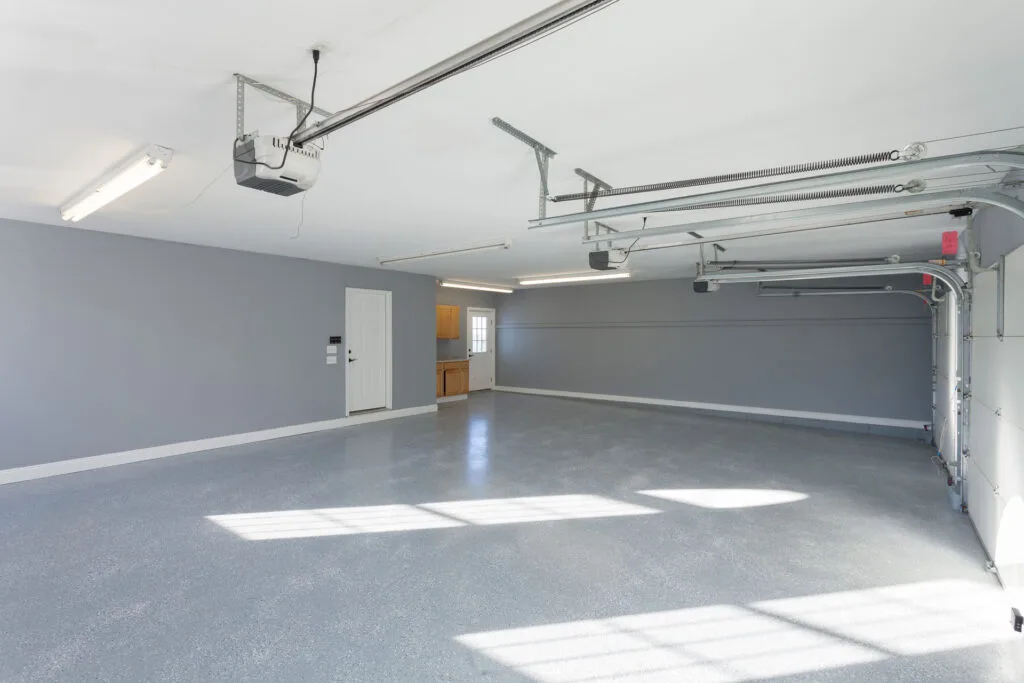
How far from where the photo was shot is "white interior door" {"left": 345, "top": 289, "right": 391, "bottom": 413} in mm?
7473

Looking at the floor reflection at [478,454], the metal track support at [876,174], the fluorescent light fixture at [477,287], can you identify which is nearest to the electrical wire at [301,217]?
the metal track support at [876,174]

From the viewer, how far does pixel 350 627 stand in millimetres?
2299

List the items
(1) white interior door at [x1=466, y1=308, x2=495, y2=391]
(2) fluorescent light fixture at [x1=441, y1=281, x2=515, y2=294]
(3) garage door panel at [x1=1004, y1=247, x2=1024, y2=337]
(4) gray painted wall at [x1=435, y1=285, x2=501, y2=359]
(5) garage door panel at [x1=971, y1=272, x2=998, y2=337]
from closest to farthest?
(3) garage door panel at [x1=1004, y1=247, x2=1024, y2=337], (5) garage door panel at [x1=971, y1=272, x2=998, y2=337], (2) fluorescent light fixture at [x1=441, y1=281, x2=515, y2=294], (4) gray painted wall at [x1=435, y1=285, x2=501, y2=359], (1) white interior door at [x1=466, y1=308, x2=495, y2=391]

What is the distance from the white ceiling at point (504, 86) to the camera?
5.29 feet

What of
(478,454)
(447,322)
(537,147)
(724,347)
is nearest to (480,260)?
(478,454)

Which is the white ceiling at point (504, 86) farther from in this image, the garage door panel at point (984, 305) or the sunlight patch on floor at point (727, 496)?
the sunlight patch on floor at point (727, 496)

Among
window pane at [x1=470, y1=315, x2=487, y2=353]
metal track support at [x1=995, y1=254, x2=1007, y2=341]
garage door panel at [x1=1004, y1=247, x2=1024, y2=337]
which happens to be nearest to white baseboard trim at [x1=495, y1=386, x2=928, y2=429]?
window pane at [x1=470, y1=315, x2=487, y2=353]

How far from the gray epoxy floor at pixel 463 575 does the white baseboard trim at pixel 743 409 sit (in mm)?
2156

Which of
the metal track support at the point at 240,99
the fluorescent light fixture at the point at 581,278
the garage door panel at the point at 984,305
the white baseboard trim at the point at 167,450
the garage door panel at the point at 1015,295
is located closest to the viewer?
the metal track support at the point at 240,99

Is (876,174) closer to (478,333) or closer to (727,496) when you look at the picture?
(727,496)

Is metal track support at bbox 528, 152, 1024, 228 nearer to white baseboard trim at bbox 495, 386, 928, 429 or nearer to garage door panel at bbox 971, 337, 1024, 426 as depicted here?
garage door panel at bbox 971, 337, 1024, 426

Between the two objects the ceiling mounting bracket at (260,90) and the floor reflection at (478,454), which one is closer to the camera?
the ceiling mounting bracket at (260,90)

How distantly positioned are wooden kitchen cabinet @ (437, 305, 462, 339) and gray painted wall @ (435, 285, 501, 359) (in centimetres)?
19

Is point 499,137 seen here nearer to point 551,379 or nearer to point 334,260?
point 334,260
